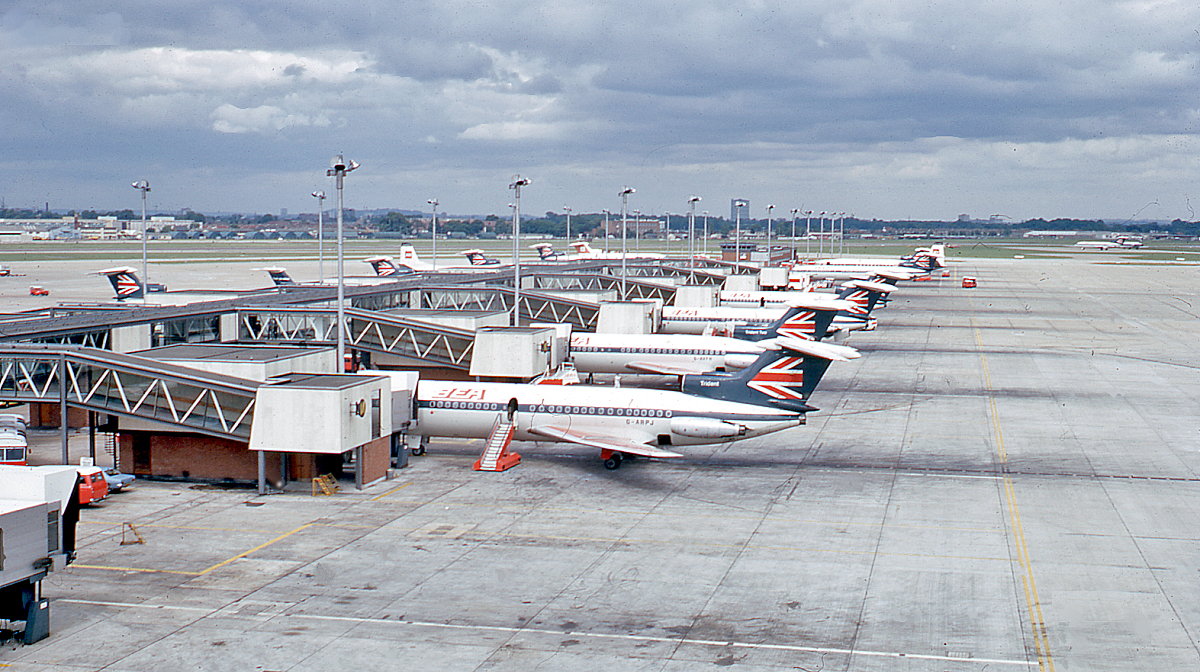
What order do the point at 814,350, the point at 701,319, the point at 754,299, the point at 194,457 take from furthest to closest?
the point at 754,299 < the point at 701,319 < the point at 814,350 < the point at 194,457

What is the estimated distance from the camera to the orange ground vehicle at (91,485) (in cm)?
4103

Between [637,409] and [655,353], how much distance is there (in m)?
25.2

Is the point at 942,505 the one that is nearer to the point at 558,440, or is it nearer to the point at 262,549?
the point at 558,440

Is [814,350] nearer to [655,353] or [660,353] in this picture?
[660,353]

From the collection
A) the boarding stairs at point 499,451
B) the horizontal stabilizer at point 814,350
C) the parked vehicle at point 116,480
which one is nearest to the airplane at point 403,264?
the boarding stairs at point 499,451

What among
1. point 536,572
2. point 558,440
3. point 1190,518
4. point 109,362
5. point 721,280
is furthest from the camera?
point 721,280

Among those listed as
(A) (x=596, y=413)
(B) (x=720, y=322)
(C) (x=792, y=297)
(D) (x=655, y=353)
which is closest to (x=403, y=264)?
Result: (C) (x=792, y=297)

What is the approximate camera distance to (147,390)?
4500cm

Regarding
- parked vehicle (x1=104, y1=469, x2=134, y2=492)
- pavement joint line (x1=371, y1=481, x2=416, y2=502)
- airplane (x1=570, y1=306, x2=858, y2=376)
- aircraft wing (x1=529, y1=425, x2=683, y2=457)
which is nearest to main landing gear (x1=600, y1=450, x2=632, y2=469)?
aircraft wing (x1=529, y1=425, x2=683, y2=457)

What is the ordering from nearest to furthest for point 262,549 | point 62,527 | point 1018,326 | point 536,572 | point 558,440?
1. point 62,527
2. point 536,572
3. point 262,549
4. point 558,440
5. point 1018,326

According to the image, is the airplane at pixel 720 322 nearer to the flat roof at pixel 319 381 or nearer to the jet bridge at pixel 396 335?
the jet bridge at pixel 396 335

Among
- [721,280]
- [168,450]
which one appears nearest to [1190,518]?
[168,450]

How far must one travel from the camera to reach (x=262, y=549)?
35.8 m

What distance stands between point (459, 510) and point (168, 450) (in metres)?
15.1
